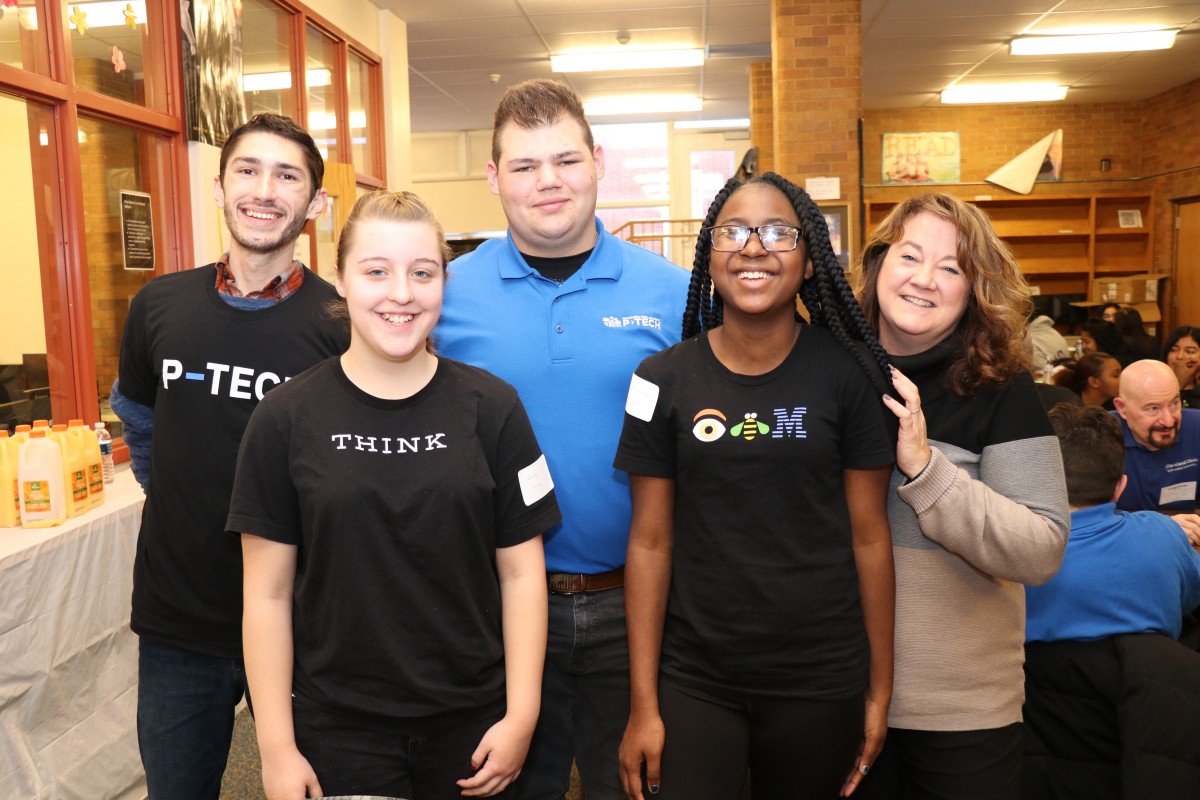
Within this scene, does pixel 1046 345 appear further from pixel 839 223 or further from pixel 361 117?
pixel 361 117

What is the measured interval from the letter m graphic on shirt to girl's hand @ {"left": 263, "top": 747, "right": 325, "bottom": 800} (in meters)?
0.89

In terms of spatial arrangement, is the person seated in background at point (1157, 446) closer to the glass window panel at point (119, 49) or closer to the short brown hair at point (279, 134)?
the short brown hair at point (279, 134)

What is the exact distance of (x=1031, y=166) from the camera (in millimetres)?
10086

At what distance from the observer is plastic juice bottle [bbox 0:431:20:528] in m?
2.66

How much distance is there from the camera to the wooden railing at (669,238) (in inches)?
454

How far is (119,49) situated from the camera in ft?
13.4

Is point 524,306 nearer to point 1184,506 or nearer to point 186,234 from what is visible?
point 1184,506

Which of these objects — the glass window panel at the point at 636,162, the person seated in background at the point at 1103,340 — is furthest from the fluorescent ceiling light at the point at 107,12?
the glass window panel at the point at 636,162

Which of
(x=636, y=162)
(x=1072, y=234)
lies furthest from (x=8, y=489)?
(x=1072, y=234)

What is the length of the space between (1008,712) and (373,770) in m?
1.09

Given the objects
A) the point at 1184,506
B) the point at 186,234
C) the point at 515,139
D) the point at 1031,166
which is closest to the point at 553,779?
the point at 515,139

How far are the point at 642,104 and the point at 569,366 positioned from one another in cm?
1036

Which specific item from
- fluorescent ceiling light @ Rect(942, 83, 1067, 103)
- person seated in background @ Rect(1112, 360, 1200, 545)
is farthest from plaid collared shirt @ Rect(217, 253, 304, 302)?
fluorescent ceiling light @ Rect(942, 83, 1067, 103)

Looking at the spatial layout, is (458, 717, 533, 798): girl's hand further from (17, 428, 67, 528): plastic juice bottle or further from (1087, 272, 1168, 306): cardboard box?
(1087, 272, 1168, 306): cardboard box
